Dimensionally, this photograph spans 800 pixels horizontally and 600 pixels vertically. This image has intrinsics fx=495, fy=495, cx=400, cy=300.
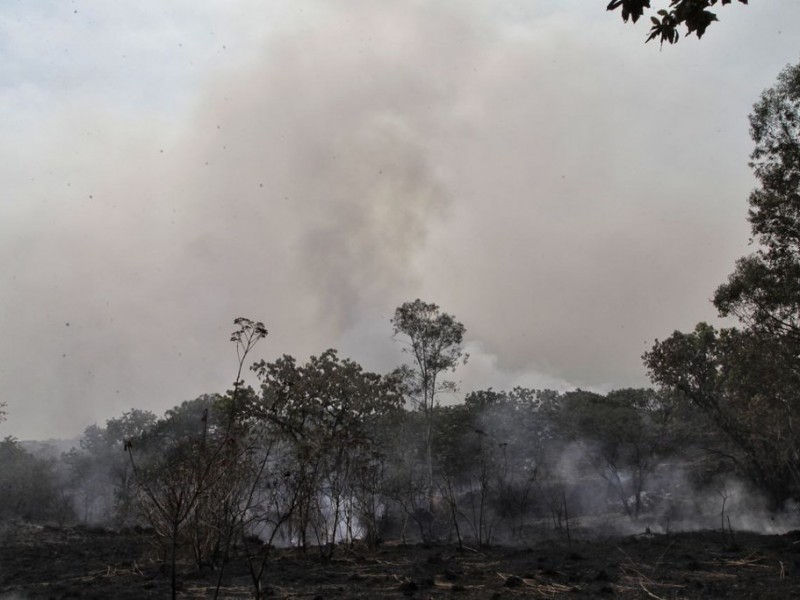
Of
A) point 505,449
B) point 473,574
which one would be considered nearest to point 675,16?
point 473,574

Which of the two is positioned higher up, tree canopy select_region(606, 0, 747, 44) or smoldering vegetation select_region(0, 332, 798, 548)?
tree canopy select_region(606, 0, 747, 44)

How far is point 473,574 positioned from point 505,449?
20.2 m

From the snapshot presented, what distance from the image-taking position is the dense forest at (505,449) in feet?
48.7

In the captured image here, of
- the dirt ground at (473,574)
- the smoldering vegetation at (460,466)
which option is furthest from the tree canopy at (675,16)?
the smoldering vegetation at (460,466)

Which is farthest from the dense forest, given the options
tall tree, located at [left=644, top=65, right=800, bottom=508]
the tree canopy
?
the tree canopy

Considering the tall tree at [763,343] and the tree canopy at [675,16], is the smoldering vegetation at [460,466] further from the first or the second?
the tree canopy at [675,16]

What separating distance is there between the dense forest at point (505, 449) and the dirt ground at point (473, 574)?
52.6 inches

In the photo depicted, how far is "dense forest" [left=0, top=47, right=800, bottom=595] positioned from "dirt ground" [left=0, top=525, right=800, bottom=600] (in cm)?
134

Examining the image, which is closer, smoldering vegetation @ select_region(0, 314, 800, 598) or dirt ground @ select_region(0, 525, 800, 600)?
dirt ground @ select_region(0, 525, 800, 600)

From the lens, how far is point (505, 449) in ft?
105

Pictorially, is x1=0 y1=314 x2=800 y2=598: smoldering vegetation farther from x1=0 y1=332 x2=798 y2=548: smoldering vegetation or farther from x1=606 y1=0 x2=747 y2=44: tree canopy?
x1=606 y1=0 x2=747 y2=44: tree canopy

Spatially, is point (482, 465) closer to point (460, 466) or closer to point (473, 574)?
point (460, 466)

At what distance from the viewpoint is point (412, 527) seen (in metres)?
31.9

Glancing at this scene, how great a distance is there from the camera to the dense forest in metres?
14.8
